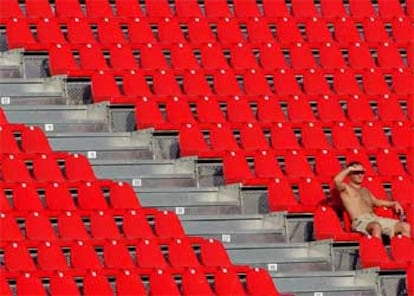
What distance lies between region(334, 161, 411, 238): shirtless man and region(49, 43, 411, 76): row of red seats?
2226mm

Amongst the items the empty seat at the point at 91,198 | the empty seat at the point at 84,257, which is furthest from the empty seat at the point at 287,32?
the empty seat at the point at 84,257

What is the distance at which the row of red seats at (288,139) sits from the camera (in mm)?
14062

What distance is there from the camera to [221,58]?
15359 millimetres

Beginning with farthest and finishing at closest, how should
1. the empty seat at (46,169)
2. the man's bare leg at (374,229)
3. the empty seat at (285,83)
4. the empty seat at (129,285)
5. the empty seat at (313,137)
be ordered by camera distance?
the empty seat at (285,83) < the empty seat at (313,137) < the empty seat at (46,169) < the man's bare leg at (374,229) < the empty seat at (129,285)

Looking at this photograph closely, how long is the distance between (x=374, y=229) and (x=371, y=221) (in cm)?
9

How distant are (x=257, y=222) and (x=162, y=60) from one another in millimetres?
2214

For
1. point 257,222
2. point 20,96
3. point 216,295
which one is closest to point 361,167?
point 257,222

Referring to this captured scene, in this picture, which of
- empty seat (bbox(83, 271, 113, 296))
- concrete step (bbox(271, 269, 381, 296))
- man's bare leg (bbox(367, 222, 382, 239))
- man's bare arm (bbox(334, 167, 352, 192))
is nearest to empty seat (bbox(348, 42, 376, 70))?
man's bare arm (bbox(334, 167, 352, 192))

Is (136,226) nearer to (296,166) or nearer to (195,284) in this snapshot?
(195,284)

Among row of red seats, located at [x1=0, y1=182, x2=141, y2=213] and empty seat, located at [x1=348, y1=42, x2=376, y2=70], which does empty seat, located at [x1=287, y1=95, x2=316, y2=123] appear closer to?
empty seat, located at [x1=348, y1=42, x2=376, y2=70]

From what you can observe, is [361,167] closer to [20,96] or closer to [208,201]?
[208,201]

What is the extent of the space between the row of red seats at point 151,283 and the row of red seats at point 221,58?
A: 119 inches

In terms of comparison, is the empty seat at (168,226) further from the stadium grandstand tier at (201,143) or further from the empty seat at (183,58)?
the empty seat at (183,58)

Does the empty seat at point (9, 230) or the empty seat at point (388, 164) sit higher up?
the empty seat at point (388, 164)
